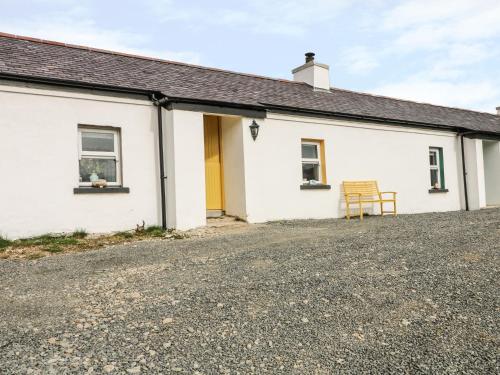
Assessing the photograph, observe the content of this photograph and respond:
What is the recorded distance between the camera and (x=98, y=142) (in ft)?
32.2

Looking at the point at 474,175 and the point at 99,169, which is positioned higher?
the point at 99,169

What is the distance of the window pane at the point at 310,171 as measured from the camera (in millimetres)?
12867

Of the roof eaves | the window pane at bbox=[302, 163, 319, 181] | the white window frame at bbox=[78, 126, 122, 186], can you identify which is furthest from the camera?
the window pane at bbox=[302, 163, 319, 181]

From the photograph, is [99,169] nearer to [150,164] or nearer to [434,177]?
[150,164]

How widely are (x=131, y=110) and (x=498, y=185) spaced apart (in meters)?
15.5

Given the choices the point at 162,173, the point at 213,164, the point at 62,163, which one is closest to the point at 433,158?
the point at 213,164

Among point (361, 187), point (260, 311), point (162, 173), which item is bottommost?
point (260, 311)

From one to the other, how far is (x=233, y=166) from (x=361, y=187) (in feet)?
14.0

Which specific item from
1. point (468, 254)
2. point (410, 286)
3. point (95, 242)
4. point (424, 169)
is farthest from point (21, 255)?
point (424, 169)

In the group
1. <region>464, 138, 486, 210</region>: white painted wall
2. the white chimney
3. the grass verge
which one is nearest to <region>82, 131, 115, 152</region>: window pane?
the grass verge

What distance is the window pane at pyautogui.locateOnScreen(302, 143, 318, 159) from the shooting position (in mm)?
12875

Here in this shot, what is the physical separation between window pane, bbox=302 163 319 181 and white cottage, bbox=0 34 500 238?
29mm

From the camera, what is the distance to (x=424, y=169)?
1547 cm

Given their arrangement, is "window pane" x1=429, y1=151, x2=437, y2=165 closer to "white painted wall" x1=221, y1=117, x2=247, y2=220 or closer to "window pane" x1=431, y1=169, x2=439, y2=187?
"window pane" x1=431, y1=169, x2=439, y2=187
